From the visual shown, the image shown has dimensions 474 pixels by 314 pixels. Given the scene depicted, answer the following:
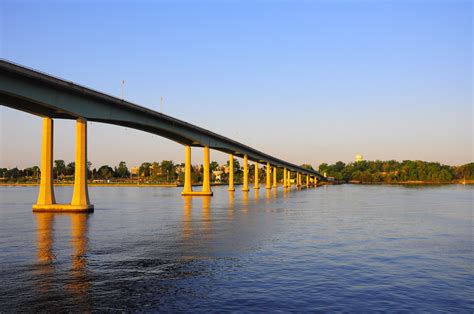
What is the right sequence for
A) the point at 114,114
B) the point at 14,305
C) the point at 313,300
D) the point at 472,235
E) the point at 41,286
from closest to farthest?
the point at 14,305
the point at 313,300
the point at 41,286
the point at 472,235
the point at 114,114

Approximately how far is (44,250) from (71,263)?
17.9ft

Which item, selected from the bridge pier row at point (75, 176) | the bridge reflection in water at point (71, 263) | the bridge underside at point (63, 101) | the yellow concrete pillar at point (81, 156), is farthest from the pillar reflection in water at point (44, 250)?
the bridge underside at point (63, 101)

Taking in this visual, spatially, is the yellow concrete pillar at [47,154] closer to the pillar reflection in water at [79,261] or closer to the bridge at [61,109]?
the bridge at [61,109]

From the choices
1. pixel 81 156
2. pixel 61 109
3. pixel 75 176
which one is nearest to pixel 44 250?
pixel 61 109

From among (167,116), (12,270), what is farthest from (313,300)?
(167,116)

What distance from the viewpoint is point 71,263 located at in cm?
2445

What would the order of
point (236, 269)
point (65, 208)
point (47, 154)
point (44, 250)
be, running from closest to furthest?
point (236, 269), point (44, 250), point (65, 208), point (47, 154)

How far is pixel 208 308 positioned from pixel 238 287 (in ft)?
10.6

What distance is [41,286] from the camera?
1912 cm

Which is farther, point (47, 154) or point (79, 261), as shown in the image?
point (47, 154)

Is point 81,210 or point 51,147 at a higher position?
point 51,147

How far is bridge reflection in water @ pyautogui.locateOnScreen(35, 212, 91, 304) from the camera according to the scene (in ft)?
60.7

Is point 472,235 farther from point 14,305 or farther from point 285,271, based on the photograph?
point 14,305

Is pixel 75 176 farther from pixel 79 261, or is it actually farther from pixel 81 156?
pixel 79 261
